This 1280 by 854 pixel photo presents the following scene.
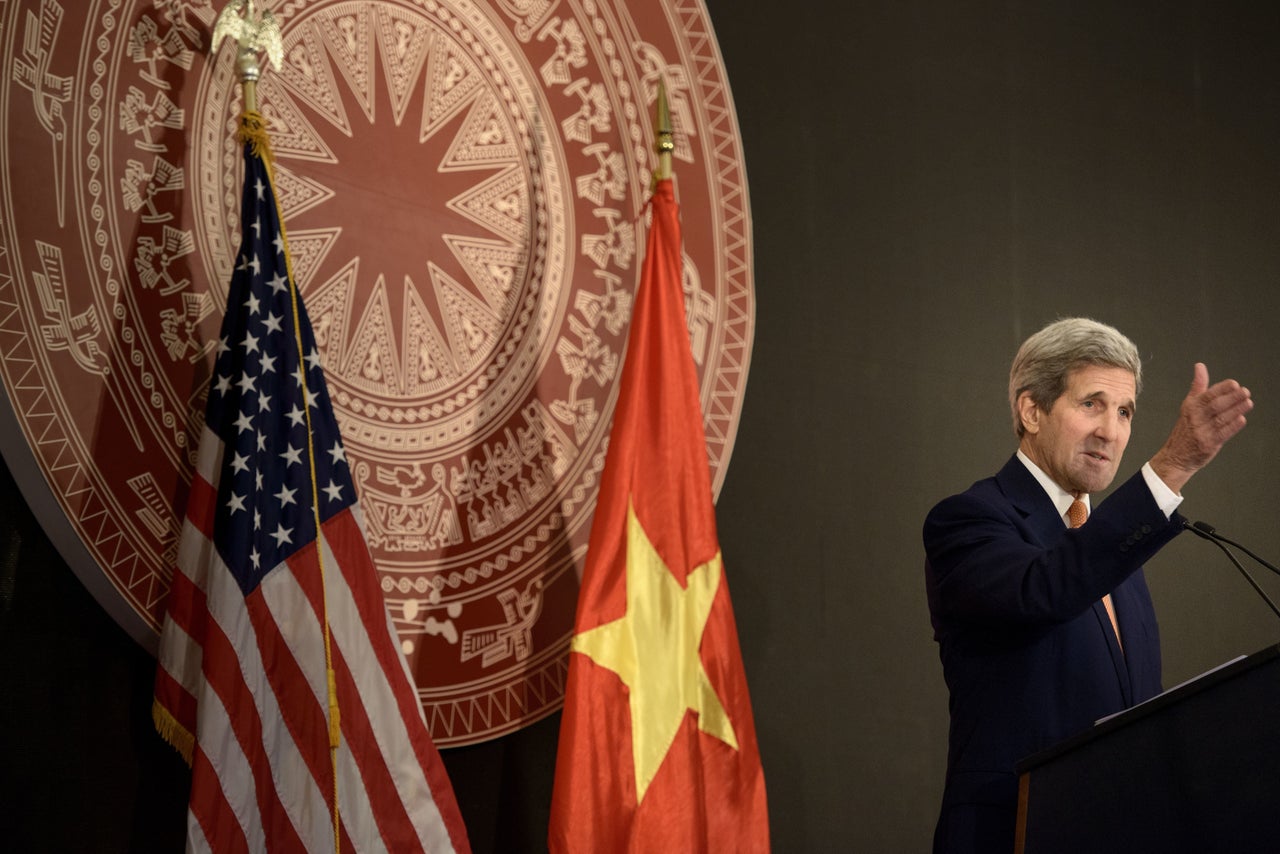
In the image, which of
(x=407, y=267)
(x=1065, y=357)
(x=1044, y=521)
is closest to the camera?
(x=1044, y=521)

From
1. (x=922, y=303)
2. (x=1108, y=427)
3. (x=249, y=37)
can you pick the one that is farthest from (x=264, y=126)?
(x=922, y=303)

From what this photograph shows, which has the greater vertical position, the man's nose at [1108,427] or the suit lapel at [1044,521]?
the man's nose at [1108,427]

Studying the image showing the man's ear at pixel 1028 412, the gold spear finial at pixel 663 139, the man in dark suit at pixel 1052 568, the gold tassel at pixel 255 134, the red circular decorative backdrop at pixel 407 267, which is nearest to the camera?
the man in dark suit at pixel 1052 568

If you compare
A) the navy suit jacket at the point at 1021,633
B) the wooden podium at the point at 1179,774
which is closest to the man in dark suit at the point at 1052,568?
the navy suit jacket at the point at 1021,633

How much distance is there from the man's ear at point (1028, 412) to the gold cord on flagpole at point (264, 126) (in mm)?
1437

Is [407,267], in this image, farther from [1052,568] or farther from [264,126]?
[1052,568]

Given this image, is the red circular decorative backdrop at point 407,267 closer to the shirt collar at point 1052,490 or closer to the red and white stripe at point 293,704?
the red and white stripe at point 293,704

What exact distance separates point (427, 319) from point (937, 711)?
177 cm

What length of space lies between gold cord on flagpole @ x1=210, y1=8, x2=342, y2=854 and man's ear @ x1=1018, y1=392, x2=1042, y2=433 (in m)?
1.44

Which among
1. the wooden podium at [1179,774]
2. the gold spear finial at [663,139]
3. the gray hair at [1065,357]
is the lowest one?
the wooden podium at [1179,774]

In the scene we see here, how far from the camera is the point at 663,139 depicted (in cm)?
318

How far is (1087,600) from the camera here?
2277mm

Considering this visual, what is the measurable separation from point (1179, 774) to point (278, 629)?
1455 millimetres

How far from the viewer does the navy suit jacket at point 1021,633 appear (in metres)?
2.25
